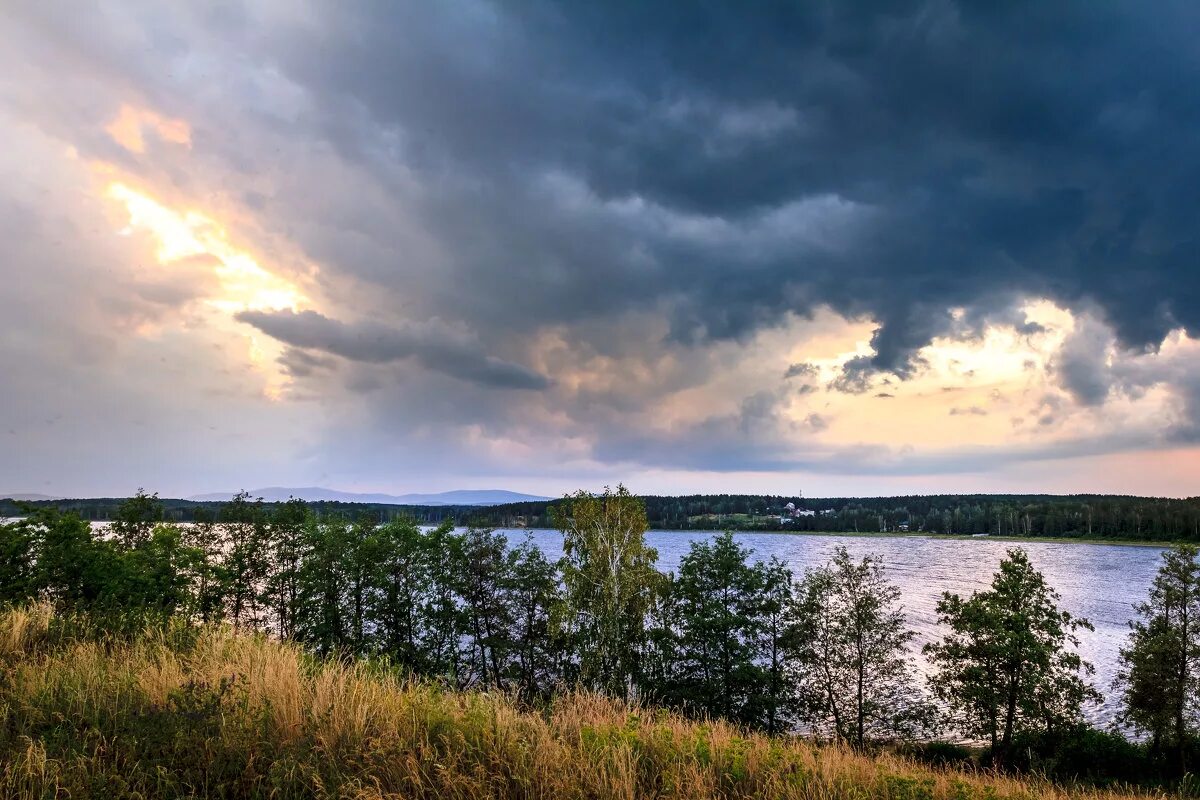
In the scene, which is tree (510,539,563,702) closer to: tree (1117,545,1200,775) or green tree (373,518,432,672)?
green tree (373,518,432,672)

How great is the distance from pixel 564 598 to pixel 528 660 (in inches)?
241

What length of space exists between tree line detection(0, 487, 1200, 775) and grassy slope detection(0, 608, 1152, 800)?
24824 mm

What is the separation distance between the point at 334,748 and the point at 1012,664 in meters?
36.4

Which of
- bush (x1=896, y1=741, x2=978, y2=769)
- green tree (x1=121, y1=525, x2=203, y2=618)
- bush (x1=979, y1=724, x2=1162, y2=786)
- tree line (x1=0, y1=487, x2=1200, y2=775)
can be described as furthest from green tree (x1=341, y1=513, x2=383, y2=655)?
bush (x1=979, y1=724, x2=1162, y2=786)

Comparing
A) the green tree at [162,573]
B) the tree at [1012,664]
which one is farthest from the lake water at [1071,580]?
the green tree at [162,573]

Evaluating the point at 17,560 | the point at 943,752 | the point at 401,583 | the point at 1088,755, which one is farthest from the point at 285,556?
the point at 1088,755

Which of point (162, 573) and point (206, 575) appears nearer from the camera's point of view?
point (162, 573)

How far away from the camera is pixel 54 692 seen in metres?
7.34

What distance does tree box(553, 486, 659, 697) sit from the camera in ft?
111

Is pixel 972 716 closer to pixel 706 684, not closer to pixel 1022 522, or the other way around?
pixel 706 684

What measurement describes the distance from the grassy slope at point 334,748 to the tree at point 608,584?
26.4 meters

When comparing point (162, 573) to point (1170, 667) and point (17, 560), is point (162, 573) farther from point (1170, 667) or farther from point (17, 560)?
point (1170, 667)

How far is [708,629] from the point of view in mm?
35125

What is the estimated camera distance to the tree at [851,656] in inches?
1404
